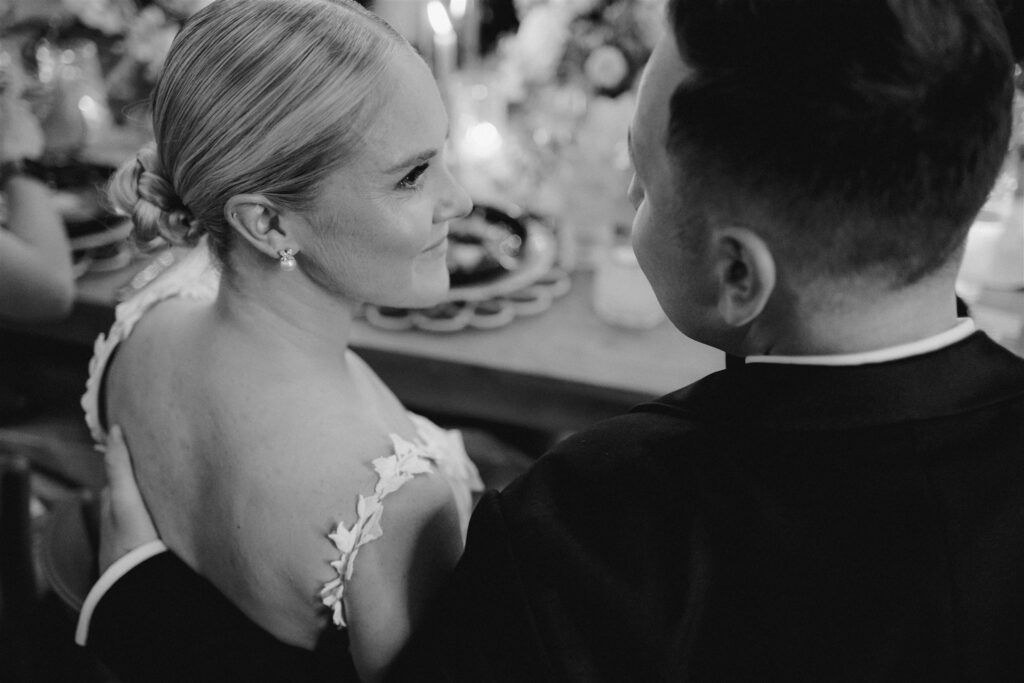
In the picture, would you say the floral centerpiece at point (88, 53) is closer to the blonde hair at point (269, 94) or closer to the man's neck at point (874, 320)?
the blonde hair at point (269, 94)

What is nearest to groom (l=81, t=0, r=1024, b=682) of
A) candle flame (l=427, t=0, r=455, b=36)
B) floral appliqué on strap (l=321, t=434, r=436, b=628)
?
floral appliqué on strap (l=321, t=434, r=436, b=628)

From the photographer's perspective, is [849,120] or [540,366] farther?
[540,366]

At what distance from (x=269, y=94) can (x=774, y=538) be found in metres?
0.68

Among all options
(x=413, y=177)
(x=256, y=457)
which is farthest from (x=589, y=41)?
(x=256, y=457)

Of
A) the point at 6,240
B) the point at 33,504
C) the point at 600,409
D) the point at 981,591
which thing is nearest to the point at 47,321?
the point at 6,240

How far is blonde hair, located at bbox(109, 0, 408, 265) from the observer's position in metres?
0.85

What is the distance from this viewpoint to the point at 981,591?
65cm

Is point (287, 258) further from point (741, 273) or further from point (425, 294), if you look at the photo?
point (741, 273)

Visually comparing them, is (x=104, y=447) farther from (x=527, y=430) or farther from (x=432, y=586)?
(x=527, y=430)

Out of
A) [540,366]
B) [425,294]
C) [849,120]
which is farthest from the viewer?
[540,366]

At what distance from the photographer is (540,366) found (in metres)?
1.65

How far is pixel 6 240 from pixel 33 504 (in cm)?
55

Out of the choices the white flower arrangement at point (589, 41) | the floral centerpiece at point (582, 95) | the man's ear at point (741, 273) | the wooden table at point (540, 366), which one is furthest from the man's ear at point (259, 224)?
the white flower arrangement at point (589, 41)

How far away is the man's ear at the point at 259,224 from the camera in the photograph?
908 mm
